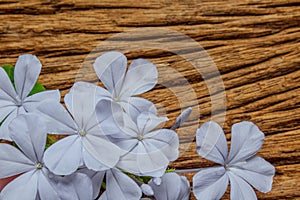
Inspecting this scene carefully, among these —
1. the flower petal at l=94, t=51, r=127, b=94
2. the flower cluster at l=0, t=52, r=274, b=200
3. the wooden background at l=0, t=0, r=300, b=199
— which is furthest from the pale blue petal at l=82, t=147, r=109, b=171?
the wooden background at l=0, t=0, r=300, b=199

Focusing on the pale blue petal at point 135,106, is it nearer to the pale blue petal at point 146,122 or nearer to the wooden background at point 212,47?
the pale blue petal at point 146,122

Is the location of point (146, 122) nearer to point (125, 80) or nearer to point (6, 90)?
point (125, 80)

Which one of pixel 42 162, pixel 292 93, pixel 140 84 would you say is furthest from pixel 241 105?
pixel 42 162

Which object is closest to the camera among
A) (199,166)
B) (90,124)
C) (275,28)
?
(90,124)

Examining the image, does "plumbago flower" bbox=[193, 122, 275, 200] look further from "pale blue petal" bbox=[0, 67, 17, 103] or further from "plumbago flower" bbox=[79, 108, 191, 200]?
"pale blue petal" bbox=[0, 67, 17, 103]

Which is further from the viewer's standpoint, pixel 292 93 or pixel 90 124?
pixel 292 93

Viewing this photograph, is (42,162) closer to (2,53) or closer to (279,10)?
(2,53)

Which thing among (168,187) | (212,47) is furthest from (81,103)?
(212,47)
